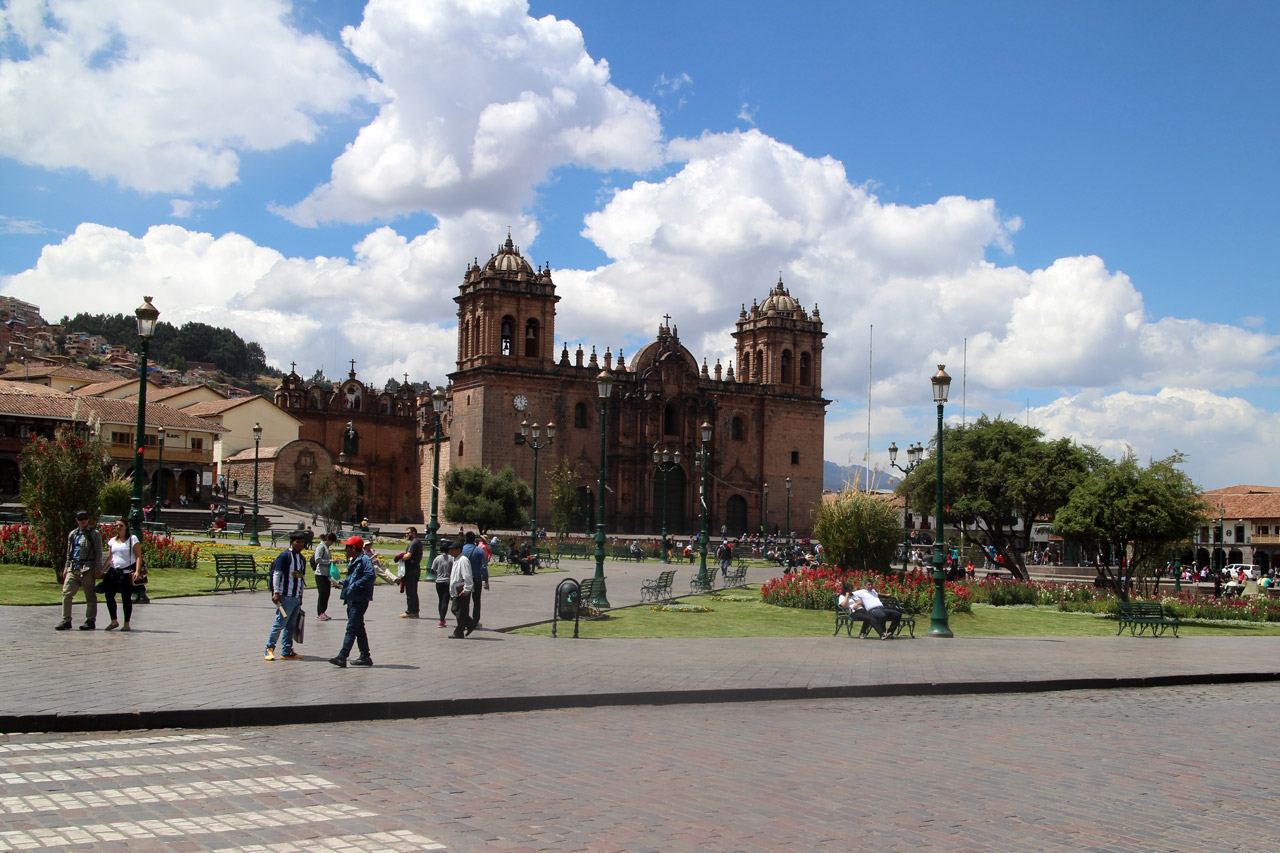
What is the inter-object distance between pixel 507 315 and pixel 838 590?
38.5 m

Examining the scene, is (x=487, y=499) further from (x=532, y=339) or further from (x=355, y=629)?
(x=355, y=629)

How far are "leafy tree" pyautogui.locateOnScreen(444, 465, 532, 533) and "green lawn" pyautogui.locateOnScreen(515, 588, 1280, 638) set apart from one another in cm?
2641

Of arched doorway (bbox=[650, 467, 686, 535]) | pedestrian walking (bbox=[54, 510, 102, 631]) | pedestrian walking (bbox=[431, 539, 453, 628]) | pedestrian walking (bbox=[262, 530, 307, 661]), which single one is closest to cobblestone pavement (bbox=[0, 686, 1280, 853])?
pedestrian walking (bbox=[262, 530, 307, 661])

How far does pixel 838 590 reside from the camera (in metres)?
19.7

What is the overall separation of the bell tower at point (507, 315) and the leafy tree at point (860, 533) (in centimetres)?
3483

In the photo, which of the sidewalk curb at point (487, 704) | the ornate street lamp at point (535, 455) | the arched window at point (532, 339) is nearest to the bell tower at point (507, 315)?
the arched window at point (532, 339)

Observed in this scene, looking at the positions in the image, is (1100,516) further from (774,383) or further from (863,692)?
(774,383)

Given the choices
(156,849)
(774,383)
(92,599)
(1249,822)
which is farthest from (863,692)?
(774,383)

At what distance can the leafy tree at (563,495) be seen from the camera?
167ft

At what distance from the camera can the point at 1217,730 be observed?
8.98m

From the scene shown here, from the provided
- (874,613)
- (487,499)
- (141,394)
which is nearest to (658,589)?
(874,613)

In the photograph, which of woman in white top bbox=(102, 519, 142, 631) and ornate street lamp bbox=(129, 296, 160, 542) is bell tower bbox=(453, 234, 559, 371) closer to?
ornate street lamp bbox=(129, 296, 160, 542)

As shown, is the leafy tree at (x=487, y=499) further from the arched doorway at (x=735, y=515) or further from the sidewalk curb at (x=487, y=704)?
the sidewalk curb at (x=487, y=704)

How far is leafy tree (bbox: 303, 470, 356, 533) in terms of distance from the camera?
42.5 metres
